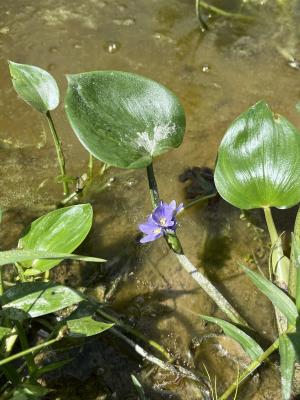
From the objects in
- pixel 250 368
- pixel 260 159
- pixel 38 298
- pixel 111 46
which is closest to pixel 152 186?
pixel 260 159

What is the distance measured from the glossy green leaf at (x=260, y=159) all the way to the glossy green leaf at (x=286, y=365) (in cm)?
44

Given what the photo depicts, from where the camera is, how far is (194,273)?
1537 mm

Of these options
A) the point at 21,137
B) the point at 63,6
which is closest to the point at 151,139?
the point at 21,137

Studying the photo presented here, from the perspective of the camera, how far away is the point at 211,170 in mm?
2064

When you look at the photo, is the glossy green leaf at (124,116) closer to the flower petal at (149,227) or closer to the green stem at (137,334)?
the flower petal at (149,227)

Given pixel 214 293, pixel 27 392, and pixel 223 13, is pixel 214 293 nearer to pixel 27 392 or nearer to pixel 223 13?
pixel 27 392

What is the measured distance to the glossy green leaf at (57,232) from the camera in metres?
1.43

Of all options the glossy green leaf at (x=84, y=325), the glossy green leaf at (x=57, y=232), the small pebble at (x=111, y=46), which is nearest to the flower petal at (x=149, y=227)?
the glossy green leaf at (x=57, y=232)

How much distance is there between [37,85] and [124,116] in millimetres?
348

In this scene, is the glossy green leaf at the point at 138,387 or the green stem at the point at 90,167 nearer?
the glossy green leaf at the point at 138,387

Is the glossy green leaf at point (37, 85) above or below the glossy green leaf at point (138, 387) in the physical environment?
above

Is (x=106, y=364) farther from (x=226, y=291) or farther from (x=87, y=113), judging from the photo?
(x=87, y=113)

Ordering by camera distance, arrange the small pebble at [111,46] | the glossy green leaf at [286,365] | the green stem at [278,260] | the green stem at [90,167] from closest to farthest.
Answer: the glossy green leaf at [286,365] < the green stem at [278,260] < the green stem at [90,167] < the small pebble at [111,46]

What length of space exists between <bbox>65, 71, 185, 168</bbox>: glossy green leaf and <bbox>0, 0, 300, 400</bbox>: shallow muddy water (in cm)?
46
